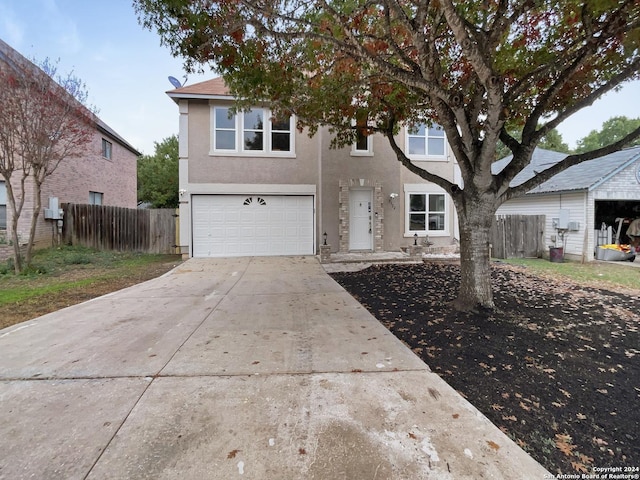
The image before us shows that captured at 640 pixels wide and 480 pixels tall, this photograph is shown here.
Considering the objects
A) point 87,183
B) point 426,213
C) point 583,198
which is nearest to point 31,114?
point 87,183

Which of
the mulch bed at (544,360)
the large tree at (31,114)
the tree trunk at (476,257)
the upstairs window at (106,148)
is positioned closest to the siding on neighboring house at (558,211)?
the mulch bed at (544,360)

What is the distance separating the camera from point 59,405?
8.45 ft

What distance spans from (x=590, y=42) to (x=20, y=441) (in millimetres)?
7267

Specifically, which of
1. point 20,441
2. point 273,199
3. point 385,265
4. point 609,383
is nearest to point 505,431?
point 609,383

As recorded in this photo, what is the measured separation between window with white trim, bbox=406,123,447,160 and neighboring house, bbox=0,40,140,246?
1173 cm

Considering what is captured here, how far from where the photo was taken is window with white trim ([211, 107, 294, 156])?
11.0m

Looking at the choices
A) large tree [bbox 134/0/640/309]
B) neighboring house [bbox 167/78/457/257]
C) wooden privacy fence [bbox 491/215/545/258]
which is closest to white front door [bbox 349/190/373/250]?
neighboring house [bbox 167/78/457/257]

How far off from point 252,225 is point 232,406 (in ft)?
29.7

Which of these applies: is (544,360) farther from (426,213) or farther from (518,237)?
(518,237)

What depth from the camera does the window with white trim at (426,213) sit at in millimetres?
11805

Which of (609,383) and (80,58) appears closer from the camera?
(609,383)

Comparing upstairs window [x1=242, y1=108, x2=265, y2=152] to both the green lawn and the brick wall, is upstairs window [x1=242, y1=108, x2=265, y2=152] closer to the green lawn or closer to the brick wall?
the brick wall

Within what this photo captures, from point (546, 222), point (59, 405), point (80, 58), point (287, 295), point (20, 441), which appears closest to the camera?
point (20, 441)

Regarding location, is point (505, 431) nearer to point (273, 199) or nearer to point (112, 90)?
point (273, 199)
